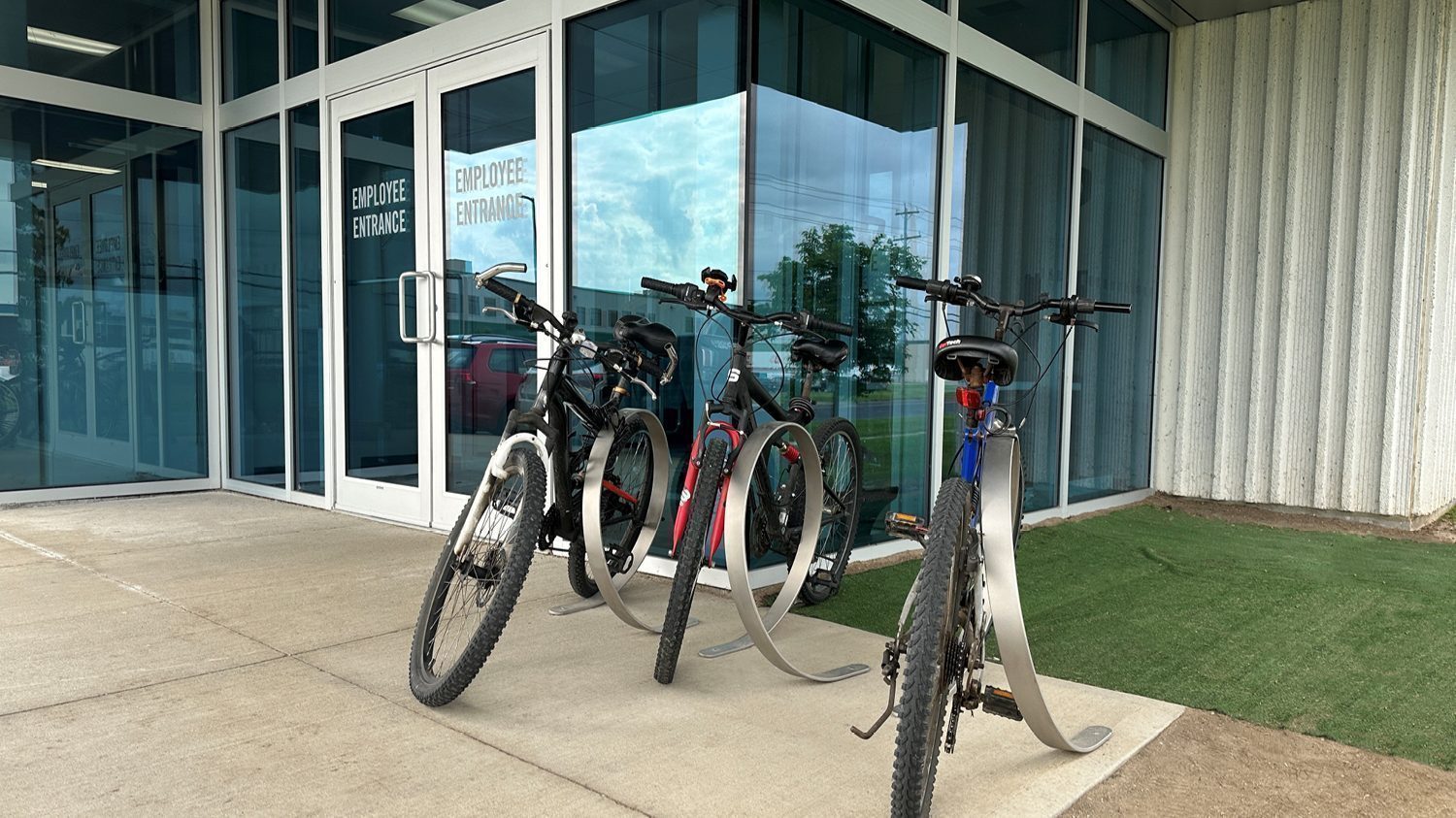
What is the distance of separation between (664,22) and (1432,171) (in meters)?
4.25

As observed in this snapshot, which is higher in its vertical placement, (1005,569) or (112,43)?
(112,43)

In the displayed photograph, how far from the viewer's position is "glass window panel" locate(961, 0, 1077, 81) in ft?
14.3

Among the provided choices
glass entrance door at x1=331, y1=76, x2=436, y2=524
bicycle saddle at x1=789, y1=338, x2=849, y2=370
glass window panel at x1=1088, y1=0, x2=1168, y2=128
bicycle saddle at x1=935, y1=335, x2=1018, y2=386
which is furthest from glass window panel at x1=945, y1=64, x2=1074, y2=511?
glass entrance door at x1=331, y1=76, x2=436, y2=524

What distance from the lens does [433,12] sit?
4414 millimetres

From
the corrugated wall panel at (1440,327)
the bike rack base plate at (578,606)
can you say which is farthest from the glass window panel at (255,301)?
the corrugated wall panel at (1440,327)

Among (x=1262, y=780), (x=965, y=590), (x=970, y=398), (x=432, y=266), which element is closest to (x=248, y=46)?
(x=432, y=266)

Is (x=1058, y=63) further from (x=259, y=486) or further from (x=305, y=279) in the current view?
(x=259, y=486)

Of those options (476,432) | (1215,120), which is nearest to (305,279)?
(476,432)

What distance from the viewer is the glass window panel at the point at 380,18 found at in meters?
4.36

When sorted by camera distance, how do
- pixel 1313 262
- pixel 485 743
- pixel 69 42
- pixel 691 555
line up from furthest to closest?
1. pixel 1313 262
2. pixel 69 42
3. pixel 691 555
4. pixel 485 743

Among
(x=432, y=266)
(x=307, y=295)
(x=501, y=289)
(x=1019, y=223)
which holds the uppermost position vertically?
(x=1019, y=223)

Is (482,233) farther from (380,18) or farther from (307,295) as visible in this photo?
(307,295)

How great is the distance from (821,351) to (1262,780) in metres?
1.56

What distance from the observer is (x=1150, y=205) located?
5.82 metres
